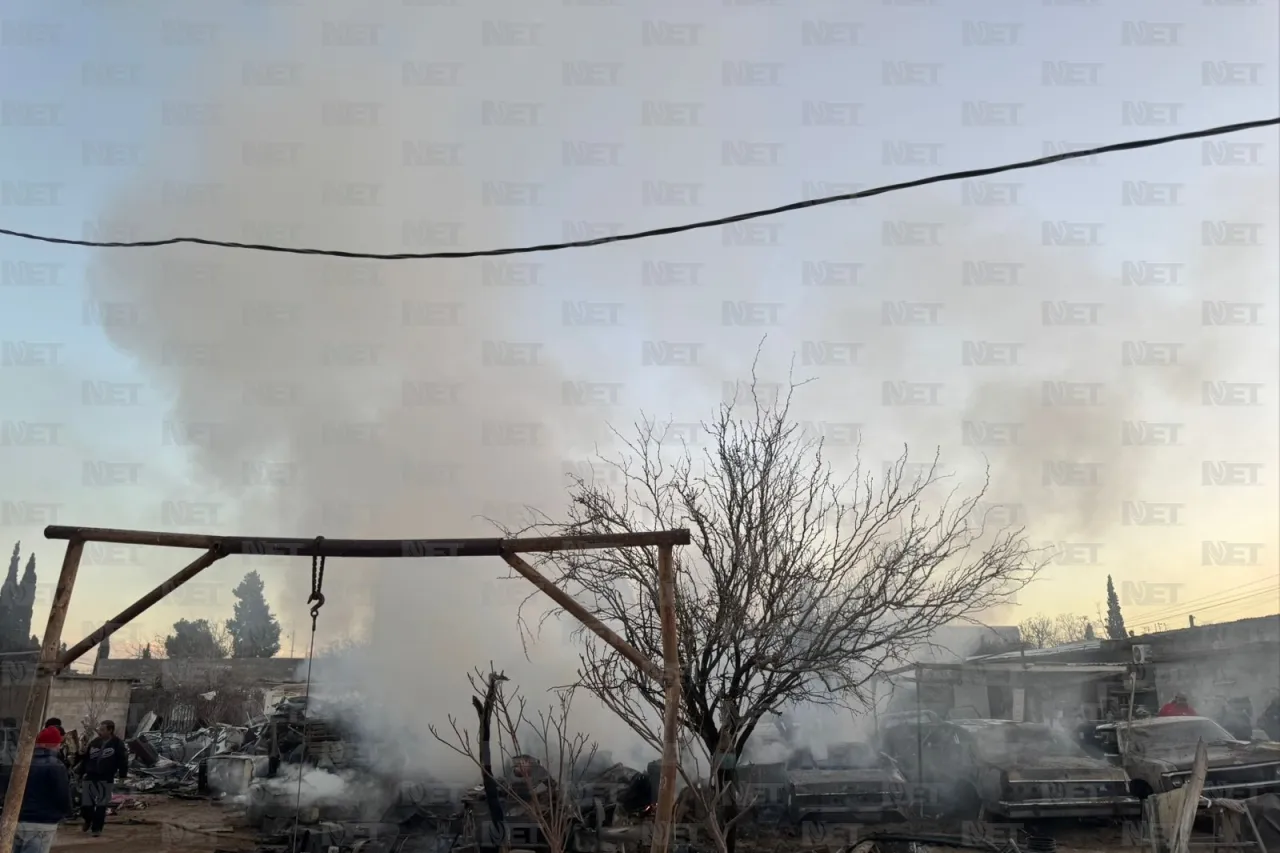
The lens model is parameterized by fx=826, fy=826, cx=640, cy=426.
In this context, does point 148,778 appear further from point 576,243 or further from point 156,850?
point 576,243

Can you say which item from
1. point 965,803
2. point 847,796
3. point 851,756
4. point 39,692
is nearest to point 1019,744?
point 965,803

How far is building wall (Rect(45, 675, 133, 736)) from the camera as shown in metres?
22.0

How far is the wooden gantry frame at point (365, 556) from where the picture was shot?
5.43 metres

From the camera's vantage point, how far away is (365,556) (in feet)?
18.1

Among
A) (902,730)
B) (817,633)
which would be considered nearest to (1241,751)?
(902,730)

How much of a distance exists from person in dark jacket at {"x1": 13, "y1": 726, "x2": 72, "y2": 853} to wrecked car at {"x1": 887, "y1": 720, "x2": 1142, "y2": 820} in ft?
39.3

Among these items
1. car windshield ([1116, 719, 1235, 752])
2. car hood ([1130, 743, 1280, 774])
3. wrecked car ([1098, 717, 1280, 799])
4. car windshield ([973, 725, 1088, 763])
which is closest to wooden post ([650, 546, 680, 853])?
wrecked car ([1098, 717, 1280, 799])

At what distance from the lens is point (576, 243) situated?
6.66 m

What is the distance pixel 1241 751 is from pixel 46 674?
47.8ft

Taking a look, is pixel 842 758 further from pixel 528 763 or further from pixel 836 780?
pixel 528 763

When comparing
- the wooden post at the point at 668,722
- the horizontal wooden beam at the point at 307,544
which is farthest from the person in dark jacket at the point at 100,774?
the wooden post at the point at 668,722

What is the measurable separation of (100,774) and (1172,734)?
59.2 feet

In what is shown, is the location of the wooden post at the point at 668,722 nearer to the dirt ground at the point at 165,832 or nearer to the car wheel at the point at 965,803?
the car wheel at the point at 965,803

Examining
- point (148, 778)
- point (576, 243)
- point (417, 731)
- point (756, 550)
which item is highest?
point (576, 243)
